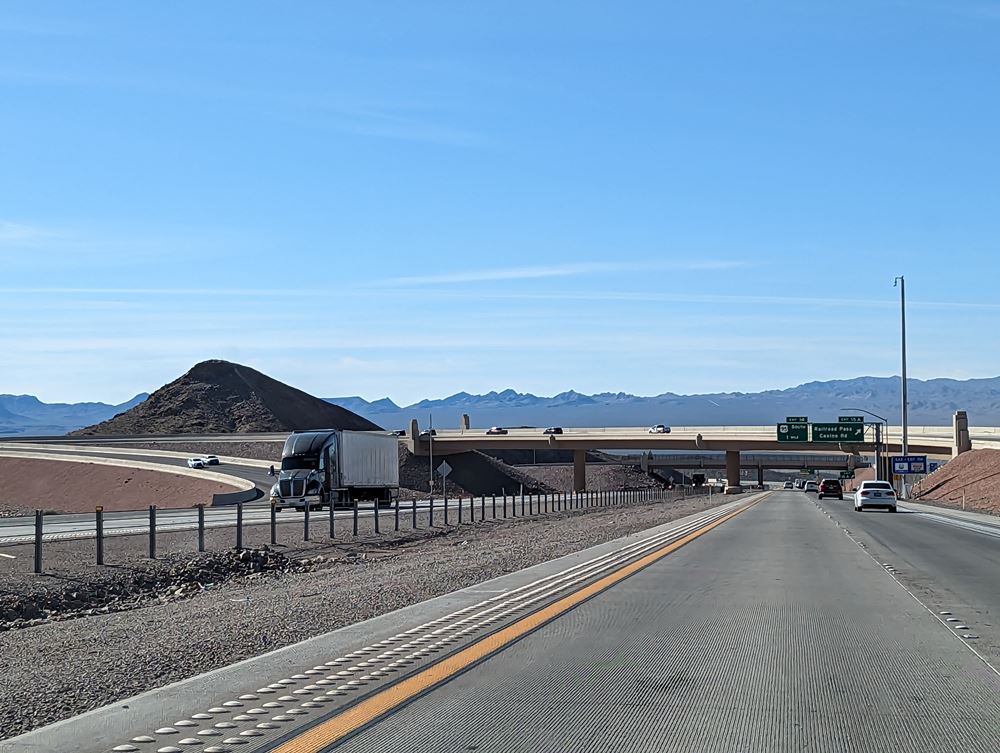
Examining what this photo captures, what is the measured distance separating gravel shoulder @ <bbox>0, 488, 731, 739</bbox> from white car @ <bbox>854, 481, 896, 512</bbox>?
1071 inches

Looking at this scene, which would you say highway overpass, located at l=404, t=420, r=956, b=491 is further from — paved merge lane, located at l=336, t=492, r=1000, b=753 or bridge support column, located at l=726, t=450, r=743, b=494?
paved merge lane, located at l=336, t=492, r=1000, b=753

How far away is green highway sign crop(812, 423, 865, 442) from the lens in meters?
102

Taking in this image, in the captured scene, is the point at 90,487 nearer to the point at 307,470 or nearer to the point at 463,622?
the point at 307,470

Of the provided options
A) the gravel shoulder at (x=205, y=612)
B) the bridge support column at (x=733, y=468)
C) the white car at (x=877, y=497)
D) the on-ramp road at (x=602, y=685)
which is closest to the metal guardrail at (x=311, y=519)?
the gravel shoulder at (x=205, y=612)

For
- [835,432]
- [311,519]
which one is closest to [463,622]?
[311,519]

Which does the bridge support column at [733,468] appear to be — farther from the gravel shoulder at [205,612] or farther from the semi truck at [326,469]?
the gravel shoulder at [205,612]

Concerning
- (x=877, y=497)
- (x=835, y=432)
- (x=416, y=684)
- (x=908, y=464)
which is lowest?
(x=877, y=497)

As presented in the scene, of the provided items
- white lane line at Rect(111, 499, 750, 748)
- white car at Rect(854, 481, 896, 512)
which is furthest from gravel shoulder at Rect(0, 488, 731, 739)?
white car at Rect(854, 481, 896, 512)

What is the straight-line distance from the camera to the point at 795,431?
341ft

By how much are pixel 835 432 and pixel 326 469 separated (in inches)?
2399

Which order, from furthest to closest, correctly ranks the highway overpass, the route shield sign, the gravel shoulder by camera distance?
the highway overpass → the route shield sign → the gravel shoulder

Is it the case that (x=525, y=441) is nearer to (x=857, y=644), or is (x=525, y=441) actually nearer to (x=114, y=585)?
(x=114, y=585)

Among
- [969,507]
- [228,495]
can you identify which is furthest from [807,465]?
[228,495]

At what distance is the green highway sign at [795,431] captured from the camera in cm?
10312
